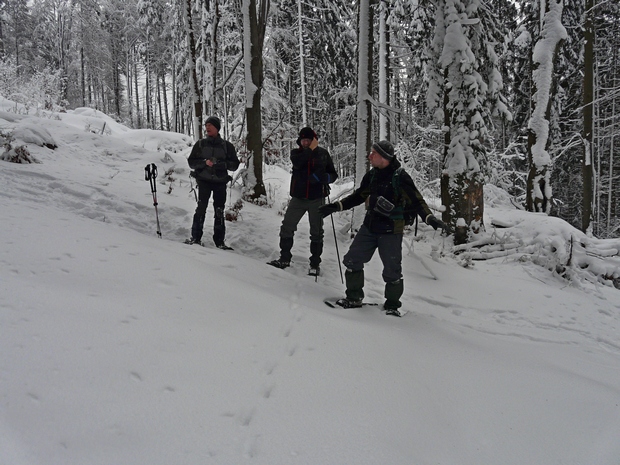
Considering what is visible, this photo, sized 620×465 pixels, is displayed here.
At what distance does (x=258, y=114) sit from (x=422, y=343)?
7451mm

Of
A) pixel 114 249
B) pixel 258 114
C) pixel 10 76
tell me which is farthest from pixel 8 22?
pixel 114 249

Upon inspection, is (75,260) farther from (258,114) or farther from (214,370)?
(258,114)

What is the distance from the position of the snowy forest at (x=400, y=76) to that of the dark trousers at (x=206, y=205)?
9.41 ft

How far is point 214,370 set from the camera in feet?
7.73

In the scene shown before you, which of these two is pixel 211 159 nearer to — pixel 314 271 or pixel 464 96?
pixel 314 271

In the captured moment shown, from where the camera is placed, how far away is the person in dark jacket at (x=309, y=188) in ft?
18.7

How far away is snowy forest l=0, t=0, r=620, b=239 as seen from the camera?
7500 millimetres

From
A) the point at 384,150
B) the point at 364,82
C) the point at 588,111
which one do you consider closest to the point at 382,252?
the point at 384,150

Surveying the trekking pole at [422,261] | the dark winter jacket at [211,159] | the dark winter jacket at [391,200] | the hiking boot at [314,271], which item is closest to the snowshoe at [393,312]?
the dark winter jacket at [391,200]

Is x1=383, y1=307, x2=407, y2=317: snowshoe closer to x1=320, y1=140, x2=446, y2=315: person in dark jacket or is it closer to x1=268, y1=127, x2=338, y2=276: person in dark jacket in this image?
x1=320, y1=140, x2=446, y2=315: person in dark jacket

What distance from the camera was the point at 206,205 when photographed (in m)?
6.16

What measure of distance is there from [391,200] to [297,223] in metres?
1.94

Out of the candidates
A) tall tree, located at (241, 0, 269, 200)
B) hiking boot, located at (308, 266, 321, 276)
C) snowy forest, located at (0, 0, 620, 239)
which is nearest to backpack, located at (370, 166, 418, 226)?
hiking boot, located at (308, 266, 321, 276)

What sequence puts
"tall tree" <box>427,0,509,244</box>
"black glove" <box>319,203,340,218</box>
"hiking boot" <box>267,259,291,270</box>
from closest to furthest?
"black glove" <box>319,203,340,218</box> < "hiking boot" <box>267,259,291,270</box> < "tall tree" <box>427,0,509,244</box>
